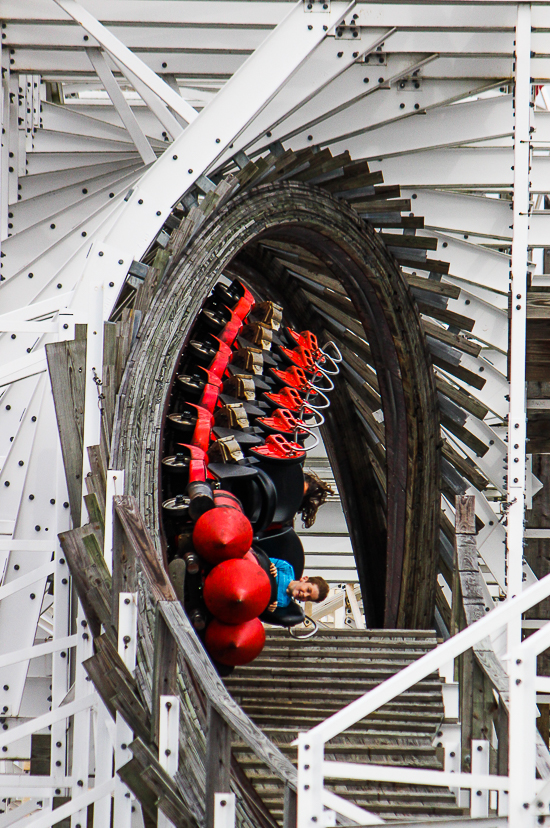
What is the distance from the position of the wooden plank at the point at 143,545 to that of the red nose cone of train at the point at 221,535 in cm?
36

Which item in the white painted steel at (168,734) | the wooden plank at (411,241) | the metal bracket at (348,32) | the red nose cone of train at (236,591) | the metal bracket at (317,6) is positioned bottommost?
the white painted steel at (168,734)

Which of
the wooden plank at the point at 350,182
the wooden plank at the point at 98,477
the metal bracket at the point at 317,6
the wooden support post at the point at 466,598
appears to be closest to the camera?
the wooden support post at the point at 466,598

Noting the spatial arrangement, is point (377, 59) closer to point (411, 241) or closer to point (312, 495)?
point (411, 241)

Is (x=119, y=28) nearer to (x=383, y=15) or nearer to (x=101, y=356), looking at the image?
(x=383, y=15)

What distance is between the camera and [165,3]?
599 centimetres

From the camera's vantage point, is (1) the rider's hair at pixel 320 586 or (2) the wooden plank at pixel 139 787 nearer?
(2) the wooden plank at pixel 139 787

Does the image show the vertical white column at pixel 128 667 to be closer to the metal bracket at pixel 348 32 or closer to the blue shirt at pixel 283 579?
the blue shirt at pixel 283 579

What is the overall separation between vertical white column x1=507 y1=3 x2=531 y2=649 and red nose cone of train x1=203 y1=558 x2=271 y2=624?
2.02 metres

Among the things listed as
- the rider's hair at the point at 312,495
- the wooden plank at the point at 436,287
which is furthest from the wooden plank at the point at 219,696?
the wooden plank at the point at 436,287

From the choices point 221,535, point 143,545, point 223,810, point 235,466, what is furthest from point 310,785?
point 235,466

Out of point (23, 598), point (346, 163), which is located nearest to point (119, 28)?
point (346, 163)

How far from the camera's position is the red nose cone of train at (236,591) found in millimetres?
4027

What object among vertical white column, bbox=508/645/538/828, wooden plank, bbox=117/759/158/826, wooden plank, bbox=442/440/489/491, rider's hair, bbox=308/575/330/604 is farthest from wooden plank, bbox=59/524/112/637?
wooden plank, bbox=442/440/489/491

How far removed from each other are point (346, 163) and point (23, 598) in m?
3.15
